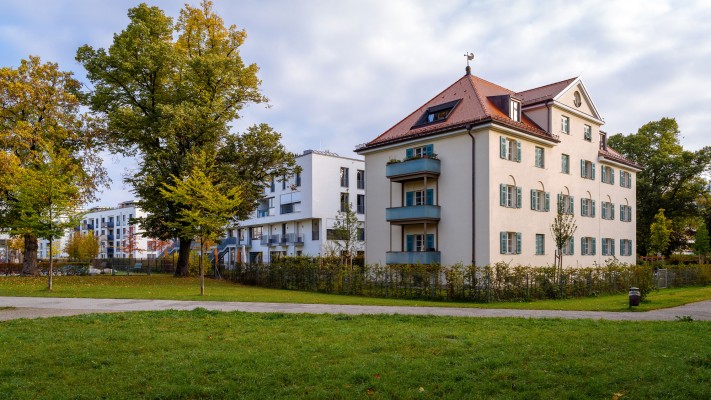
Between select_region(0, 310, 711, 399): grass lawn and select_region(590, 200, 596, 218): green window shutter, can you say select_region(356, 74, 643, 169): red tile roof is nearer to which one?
select_region(590, 200, 596, 218): green window shutter

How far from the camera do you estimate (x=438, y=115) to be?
37688mm

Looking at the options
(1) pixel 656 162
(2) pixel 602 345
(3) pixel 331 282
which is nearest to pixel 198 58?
(3) pixel 331 282

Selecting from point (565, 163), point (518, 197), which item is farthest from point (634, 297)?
point (565, 163)

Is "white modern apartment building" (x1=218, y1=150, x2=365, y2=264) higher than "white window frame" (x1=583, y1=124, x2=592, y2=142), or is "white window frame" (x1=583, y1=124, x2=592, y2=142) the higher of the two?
"white window frame" (x1=583, y1=124, x2=592, y2=142)

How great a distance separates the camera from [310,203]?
189 ft

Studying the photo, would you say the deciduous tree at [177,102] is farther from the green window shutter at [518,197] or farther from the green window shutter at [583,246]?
the green window shutter at [583,246]

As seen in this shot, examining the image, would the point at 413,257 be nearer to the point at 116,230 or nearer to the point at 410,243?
the point at 410,243

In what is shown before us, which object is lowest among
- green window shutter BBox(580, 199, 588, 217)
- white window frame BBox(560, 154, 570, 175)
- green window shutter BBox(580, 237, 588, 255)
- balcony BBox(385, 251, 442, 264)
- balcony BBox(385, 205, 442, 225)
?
balcony BBox(385, 251, 442, 264)

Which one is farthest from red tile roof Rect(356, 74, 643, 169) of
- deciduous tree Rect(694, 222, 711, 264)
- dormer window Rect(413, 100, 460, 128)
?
deciduous tree Rect(694, 222, 711, 264)

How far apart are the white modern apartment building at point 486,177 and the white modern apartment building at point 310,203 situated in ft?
58.9

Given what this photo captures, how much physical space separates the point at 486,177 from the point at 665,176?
33.5 meters

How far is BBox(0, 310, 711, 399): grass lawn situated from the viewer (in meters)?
7.38

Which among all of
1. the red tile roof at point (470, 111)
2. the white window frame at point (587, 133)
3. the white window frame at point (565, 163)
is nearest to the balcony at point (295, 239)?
the red tile roof at point (470, 111)

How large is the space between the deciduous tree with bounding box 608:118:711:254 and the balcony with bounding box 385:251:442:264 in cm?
3117
